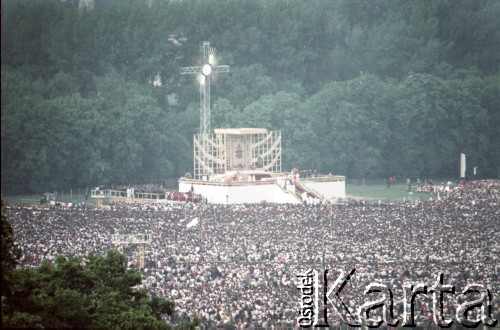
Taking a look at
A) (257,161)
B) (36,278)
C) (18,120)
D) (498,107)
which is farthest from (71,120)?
(36,278)

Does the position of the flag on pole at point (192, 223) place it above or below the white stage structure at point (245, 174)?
below

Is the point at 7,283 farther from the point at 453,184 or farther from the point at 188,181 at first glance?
the point at 453,184

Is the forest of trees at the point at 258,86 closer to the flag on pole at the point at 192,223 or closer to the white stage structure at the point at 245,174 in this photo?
the white stage structure at the point at 245,174

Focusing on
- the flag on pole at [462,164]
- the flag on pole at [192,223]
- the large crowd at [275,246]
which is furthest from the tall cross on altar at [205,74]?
the flag on pole at [192,223]

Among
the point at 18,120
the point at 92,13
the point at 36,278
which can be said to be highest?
the point at 92,13

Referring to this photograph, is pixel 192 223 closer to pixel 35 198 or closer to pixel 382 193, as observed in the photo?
pixel 35 198

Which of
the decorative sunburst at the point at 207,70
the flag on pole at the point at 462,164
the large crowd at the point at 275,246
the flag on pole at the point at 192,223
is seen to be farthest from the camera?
the flag on pole at the point at 462,164
